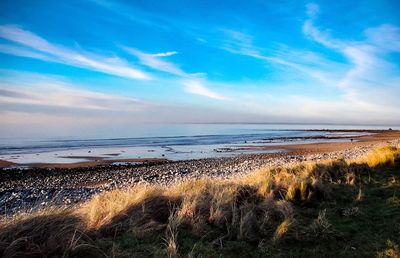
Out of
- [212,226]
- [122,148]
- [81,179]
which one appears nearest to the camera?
[212,226]

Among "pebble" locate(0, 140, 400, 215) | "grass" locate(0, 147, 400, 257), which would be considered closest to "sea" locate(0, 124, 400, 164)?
"pebble" locate(0, 140, 400, 215)

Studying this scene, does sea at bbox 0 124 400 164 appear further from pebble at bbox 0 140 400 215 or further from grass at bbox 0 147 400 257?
grass at bbox 0 147 400 257

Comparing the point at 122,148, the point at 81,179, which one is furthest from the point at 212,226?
the point at 122,148

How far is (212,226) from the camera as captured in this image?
6.03 meters

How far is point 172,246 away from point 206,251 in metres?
0.56

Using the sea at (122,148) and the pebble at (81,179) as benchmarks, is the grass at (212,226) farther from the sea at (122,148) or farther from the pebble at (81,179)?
the sea at (122,148)

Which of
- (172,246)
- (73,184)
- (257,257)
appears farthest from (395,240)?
(73,184)

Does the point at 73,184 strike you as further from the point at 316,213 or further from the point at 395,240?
the point at 395,240

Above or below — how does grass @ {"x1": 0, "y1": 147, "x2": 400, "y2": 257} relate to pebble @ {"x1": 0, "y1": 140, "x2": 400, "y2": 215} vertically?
above

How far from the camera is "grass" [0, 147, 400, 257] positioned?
459 cm

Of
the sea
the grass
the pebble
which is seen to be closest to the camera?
the grass

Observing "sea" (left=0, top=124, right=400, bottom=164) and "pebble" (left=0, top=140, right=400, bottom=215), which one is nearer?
"pebble" (left=0, top=140, right=400, bottom=215)

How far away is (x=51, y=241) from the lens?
14.6 ft

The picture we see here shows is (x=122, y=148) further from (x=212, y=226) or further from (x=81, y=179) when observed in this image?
(x=212, y=226)
